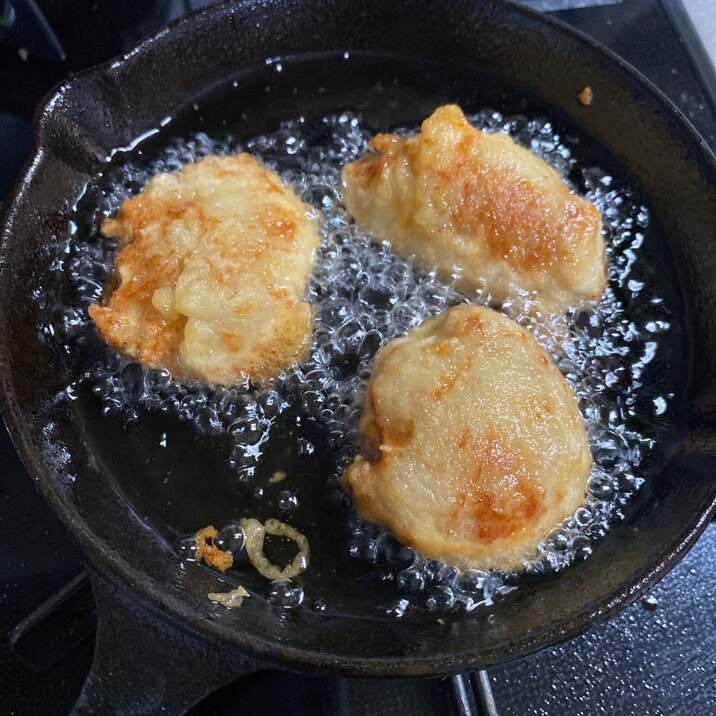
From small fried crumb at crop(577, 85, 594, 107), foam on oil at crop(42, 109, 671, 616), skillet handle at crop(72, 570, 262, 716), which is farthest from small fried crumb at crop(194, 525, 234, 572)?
small fried crumb at crop(577, 85, 594, 107)

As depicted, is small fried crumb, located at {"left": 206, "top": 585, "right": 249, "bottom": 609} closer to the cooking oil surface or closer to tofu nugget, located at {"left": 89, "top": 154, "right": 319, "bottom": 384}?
the cooking oil surface

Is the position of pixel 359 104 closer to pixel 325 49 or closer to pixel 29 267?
pixel 325 49

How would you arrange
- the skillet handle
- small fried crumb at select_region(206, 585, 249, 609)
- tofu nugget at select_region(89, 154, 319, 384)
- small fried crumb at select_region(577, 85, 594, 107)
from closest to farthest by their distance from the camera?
1. the skillet handle
2. small fried crumb at select_region(206, 585, 249, 609)
3. tofu nugget at select_region(89, 154, 319, 384)
4. small fried crumb at select_region(577, 85, 594, 107)

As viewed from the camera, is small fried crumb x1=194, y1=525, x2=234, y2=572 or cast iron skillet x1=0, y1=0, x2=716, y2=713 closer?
cast iron skillet x1=0, y1=0, x2=716, y2=713

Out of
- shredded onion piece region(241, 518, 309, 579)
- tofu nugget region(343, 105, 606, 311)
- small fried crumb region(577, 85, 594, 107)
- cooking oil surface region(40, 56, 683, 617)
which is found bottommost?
shredded onion piece region(241, 518, 309, 579)

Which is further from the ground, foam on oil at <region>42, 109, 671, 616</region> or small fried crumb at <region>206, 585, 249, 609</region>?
foam on oil at <region>42, 109, 671, 616</region>

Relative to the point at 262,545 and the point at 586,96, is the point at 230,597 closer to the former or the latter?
the point at 262,545

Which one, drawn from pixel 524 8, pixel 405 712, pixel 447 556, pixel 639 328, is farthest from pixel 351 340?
pixel 524 8
